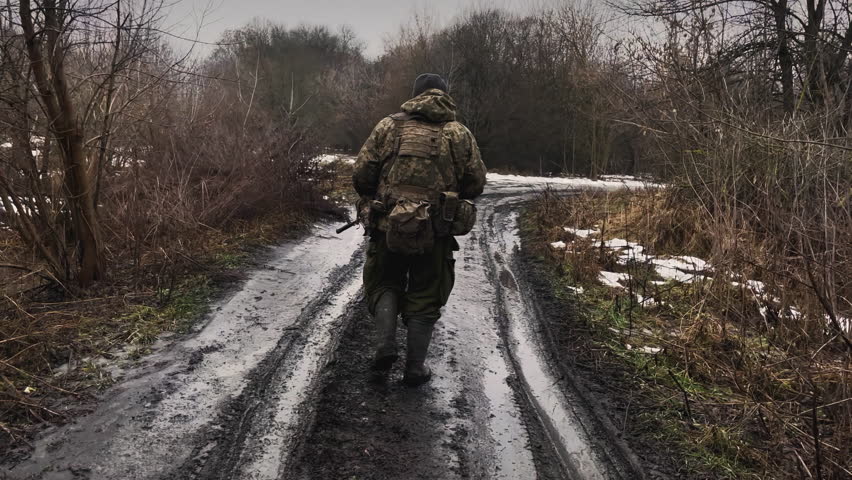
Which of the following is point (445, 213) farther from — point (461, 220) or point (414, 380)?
point (414, 380)

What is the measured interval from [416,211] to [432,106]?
789mm

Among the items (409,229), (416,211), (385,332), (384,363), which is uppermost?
(416,211)

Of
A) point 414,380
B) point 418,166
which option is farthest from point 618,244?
point 414,380

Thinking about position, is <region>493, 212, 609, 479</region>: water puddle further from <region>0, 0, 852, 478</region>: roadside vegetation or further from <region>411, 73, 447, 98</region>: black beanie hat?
<region>411, 73, 447, 98</region>: black beanie hat

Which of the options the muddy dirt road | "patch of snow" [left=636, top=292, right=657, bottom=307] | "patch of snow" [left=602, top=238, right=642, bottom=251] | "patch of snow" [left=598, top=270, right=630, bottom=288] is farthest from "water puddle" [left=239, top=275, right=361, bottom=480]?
"patch of snow" [left=602, top=238, right=642, bottom=251]

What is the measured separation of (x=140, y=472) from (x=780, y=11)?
35.5ft

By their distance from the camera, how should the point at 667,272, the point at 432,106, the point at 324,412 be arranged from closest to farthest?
the point at 324,412 → the point at 432,106 → the point at 667,272

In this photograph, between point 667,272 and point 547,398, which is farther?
point 667,272

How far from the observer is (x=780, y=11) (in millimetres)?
9039

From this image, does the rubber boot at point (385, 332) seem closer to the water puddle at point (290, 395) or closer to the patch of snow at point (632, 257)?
the water puddle at point (290, 395)

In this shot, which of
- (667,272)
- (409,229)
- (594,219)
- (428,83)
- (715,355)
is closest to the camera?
(409,229)

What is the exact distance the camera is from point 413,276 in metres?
3.97

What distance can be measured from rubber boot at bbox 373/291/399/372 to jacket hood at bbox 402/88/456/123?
131 cm

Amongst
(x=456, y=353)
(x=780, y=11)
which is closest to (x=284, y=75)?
(x=780, y=11)
